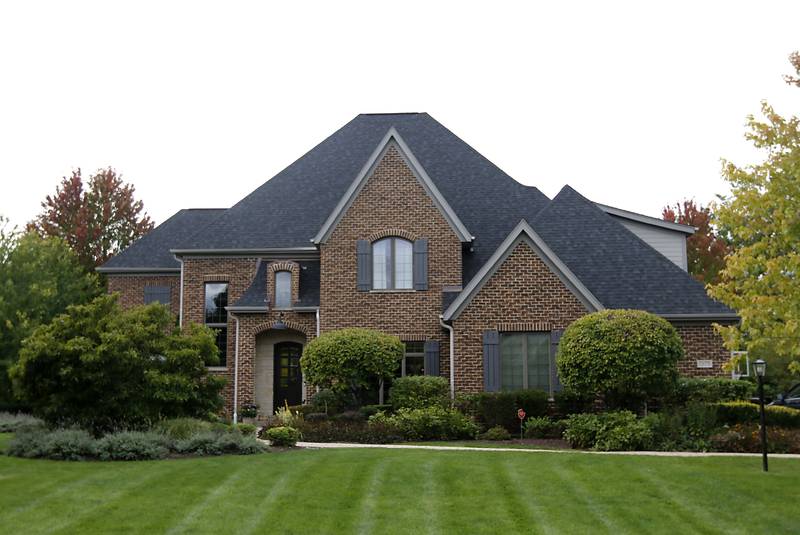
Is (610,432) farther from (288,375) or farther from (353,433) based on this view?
(288,375)

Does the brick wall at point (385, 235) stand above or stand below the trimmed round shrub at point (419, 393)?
above

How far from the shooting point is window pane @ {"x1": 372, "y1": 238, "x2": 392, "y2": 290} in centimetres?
2391

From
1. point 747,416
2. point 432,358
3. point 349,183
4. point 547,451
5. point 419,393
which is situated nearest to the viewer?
point 547,451

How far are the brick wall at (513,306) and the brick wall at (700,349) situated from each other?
9.99 ft

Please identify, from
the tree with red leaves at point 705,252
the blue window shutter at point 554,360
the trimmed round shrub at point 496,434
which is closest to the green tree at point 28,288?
the trimmed round shrub at point 496,434

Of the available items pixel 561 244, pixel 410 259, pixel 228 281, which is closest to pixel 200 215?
pixel 228 281

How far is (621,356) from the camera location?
17.7 metres

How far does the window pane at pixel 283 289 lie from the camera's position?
25.0 metres

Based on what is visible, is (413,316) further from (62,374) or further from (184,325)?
(62,374)

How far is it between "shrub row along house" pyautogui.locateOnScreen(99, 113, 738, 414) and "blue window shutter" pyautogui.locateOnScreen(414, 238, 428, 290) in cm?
4

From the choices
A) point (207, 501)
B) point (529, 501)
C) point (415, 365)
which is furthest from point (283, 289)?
point (529, 501)

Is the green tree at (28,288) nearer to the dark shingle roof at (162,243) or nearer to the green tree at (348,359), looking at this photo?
the dark shingle roof at (162,243)

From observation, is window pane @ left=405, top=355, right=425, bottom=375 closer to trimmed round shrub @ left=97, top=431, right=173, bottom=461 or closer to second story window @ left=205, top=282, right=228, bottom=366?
second story window @ left=205, top=282, right=228, bottom=366

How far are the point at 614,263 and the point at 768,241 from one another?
11.8 meters
